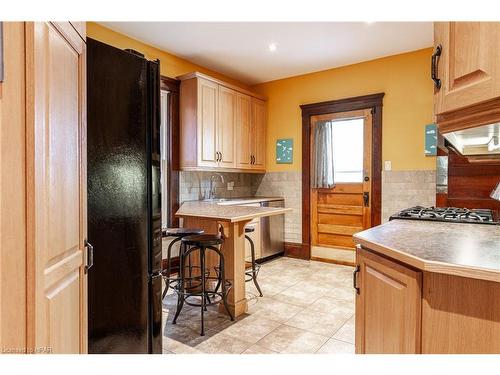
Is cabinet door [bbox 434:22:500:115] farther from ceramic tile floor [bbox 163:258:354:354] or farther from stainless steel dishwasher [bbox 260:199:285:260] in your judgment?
stainless steel dishwasher [bbox 260:199:285:260]

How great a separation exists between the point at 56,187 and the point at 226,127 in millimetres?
3701

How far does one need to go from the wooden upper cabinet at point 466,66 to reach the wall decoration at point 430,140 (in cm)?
295

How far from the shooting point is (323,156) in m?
4.68

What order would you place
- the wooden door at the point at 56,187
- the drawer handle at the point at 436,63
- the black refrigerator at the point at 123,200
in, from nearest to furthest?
the wooden door at the point at 56,187 → the drawer handle at the point at 436,63 → the black refrigerator at the point at 123,200

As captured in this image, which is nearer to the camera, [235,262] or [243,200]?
[235,262]

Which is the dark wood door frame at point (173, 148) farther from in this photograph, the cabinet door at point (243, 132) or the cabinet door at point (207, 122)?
the cabinet door at point (243, 132)

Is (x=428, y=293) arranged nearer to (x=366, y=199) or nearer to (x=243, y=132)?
(x=366, y=199)

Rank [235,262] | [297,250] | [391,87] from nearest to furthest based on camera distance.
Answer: [235,262]
[391,87]
[297,250]

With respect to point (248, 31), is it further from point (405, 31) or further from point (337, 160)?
point (337, 160)

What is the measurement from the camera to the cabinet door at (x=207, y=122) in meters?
4.11

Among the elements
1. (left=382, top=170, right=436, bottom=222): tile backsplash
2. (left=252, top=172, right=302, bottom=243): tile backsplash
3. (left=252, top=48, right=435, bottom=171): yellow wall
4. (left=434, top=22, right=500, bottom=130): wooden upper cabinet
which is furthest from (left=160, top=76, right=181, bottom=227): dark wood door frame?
(left=434, top=22, right=500, bottom=130): wooden upper cabinet

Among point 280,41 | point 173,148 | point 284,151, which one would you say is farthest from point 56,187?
point 284,151

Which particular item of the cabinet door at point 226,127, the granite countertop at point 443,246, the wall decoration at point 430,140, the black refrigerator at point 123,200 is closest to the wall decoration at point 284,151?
the cabinet door at point 226,127
